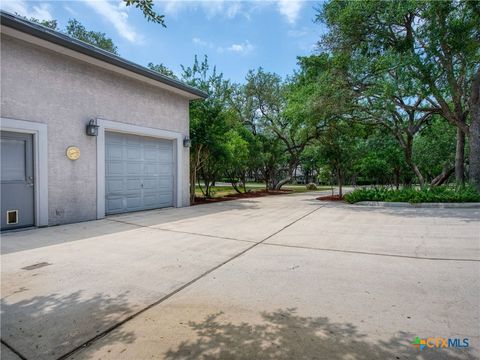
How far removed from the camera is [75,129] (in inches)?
276

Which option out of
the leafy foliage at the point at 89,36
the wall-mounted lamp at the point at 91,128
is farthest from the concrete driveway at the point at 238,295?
the leafy foliage at the point at 89,36

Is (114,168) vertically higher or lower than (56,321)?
higher

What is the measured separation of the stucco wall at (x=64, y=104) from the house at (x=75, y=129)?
22 millimetres

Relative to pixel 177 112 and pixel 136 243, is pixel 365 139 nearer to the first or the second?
pixel 177 112

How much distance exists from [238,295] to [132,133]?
23.2ft

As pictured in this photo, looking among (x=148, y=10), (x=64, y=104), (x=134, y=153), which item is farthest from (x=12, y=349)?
(x=134, y=153)

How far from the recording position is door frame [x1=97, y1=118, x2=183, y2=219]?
7.52 meters

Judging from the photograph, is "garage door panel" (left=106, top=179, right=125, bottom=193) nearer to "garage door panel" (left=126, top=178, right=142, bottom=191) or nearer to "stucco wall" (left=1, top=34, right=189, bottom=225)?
"garage door panel" (left=126, top=178, right=142, bottom=191)

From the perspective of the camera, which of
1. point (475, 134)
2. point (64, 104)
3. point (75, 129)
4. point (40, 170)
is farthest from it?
point (475, 134)

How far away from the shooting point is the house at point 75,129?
5914mm

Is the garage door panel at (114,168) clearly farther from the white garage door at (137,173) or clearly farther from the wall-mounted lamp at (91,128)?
the wall-mounted lamp at (91,128)

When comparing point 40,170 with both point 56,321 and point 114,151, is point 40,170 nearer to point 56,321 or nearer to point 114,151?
point 114,151

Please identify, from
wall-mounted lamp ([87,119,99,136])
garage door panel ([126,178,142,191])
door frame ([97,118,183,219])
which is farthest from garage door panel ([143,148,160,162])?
wall-mounted lamp ([87,119,99,136])

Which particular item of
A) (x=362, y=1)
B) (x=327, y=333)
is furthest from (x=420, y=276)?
(x=362, y=1)
